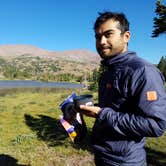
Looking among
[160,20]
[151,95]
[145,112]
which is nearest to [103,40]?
[151,95]

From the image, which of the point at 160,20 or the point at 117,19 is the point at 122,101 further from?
the point at 160,20

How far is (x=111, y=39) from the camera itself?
321 cm

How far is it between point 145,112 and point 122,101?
1.09 feet

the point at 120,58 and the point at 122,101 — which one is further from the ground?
the point at 120,58

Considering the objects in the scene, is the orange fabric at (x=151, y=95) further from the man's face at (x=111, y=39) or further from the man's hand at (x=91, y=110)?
the man's face at (x=111, y=39)

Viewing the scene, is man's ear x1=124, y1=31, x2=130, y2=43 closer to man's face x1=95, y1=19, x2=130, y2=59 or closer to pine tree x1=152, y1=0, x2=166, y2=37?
man's face x1=95, y1=19, x2=130, y2=59

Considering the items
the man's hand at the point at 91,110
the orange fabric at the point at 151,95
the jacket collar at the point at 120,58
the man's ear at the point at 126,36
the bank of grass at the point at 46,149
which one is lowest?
the bank of grass at the point at 46,149

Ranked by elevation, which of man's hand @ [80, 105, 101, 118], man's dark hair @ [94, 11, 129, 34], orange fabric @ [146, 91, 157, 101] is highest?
man's dark hair @ [94, 11, 129, 34]

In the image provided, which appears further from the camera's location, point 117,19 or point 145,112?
point 117,19

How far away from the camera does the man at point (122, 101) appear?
2744 millimetres

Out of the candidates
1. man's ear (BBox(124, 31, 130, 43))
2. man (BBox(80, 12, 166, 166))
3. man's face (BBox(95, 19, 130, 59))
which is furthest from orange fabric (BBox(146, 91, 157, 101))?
man's ear (BBox(124, 31, 130, 43))

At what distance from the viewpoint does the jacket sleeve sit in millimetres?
2709

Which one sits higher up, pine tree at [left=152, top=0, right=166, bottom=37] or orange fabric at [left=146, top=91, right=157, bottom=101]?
pine tree at [left=152, top=0, right=166, bottom=37]

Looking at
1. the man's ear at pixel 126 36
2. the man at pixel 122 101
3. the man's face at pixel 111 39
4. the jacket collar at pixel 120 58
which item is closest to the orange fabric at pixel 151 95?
the man at pixel 122 101
